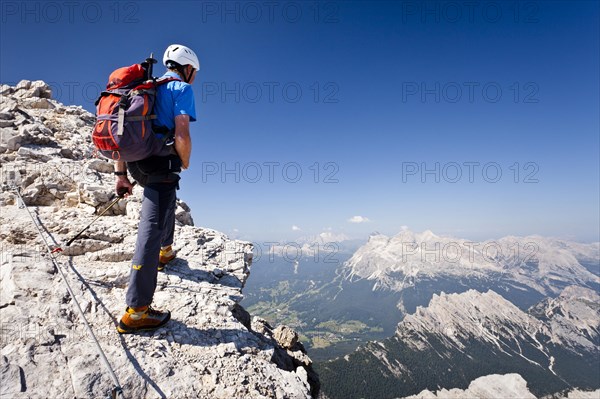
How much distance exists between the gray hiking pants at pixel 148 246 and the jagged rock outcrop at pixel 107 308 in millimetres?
981

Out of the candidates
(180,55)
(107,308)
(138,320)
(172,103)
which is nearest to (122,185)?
(172,103)

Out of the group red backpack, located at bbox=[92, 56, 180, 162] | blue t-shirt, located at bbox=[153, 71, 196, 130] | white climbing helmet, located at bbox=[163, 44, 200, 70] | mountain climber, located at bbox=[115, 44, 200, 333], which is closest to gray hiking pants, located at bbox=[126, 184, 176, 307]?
mountain climber, located at bbox=[115, 44, 200, 333]

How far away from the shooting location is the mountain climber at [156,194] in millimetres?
5453

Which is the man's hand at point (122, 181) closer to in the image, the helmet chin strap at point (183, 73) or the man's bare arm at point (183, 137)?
the man's bare arm at point (183, 137)

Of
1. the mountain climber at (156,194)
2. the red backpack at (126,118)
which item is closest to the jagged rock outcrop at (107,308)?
the mountain climber at (156,194)

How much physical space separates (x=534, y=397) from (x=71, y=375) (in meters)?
247

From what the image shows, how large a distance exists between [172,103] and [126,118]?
0.94 metres

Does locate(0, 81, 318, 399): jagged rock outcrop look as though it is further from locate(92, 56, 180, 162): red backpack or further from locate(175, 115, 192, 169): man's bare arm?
locate(175, 115, 192, 169): man's bare arm

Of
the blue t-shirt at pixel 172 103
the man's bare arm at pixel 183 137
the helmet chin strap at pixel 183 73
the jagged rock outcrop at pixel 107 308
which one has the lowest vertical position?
the jagged rock outcrop at pixel 107 308

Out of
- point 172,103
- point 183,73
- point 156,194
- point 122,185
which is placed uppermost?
point 183,73

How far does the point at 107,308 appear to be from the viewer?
20.5 feet

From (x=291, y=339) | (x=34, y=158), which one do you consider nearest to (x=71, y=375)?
(x=291, y=339)

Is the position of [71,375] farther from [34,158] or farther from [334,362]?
[334,362]

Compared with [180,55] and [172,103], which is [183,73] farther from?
[172,103]
